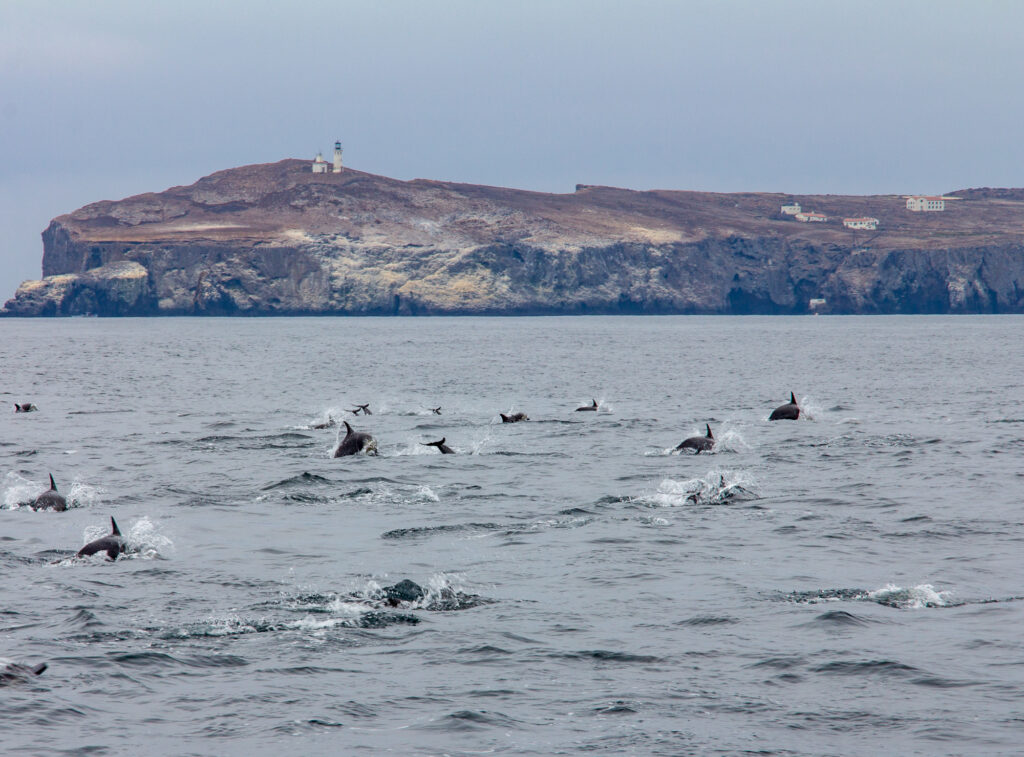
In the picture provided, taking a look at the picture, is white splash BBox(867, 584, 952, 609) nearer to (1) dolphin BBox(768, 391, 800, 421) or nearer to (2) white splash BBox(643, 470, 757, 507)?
(2) white splash BBox(643, 470, 757, 507)

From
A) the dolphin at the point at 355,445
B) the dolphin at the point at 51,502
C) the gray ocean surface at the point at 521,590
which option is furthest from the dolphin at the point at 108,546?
the dolphin at the point at 355,445

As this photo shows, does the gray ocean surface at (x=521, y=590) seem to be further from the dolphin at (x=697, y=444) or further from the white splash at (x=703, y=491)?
the dolphin at (x=697, y=444)

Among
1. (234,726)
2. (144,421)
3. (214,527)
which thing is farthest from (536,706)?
(144,421)

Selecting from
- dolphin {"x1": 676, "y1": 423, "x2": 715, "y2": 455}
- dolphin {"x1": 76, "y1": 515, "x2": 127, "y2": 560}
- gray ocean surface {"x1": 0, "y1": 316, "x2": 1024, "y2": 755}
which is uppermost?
dolphin {"x1": 676, "y1": 423, "x2": 715, "y2": 455}

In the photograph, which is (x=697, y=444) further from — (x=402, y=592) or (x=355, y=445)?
(x=402, y=592)

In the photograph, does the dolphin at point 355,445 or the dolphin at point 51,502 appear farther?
the dolphin at point 355,445

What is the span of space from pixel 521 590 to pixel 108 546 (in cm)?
664

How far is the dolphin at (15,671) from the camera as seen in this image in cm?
1130

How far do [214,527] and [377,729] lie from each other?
1030cm

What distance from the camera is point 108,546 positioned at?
17172 mm

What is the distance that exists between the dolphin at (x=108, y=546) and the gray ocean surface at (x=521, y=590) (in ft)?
0.68

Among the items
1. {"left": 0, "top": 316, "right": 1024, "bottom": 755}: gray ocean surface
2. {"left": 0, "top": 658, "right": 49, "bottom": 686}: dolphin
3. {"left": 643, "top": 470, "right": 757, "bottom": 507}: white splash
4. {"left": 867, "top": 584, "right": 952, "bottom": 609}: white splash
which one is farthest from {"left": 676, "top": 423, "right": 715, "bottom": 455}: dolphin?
{"left": 0, "top": 658, "right": 49, "bottom": 686}: dolphin

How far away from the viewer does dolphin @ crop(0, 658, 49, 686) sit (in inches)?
445

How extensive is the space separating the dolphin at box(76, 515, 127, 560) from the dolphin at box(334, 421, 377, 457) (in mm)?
11529
